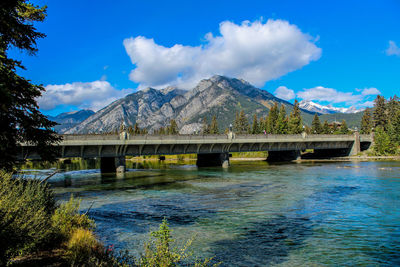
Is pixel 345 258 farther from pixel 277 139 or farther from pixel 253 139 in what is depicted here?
pixel 277 139

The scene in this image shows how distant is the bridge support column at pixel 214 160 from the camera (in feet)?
215

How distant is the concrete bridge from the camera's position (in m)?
45.2

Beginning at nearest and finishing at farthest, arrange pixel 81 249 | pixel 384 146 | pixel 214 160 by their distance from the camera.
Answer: pixel 81 249 < pixel 214 160 < pixel 384 146

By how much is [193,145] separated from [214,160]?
12871mm

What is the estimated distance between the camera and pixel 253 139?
6650cm

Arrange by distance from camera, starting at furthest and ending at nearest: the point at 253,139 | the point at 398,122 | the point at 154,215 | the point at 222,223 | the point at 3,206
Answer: the point at 398,122, the point at 253,139, the point at 154,215, the point at 222,223, the point at 3,206

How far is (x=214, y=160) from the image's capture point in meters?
70.3

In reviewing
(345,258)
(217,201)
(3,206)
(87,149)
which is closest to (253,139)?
(87,149)

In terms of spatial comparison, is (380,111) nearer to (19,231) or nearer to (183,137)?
(183,137)

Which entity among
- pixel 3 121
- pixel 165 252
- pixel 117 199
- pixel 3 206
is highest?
pixel 3 121

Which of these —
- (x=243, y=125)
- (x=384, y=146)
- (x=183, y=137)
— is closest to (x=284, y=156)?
(x=384, y=146)

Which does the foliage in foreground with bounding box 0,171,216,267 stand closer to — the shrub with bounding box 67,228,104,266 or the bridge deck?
the shrub with bounding box 67,228,104,266

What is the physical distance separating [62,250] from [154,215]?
961cm

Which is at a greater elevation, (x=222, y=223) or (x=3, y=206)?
(x=3, y=206)
